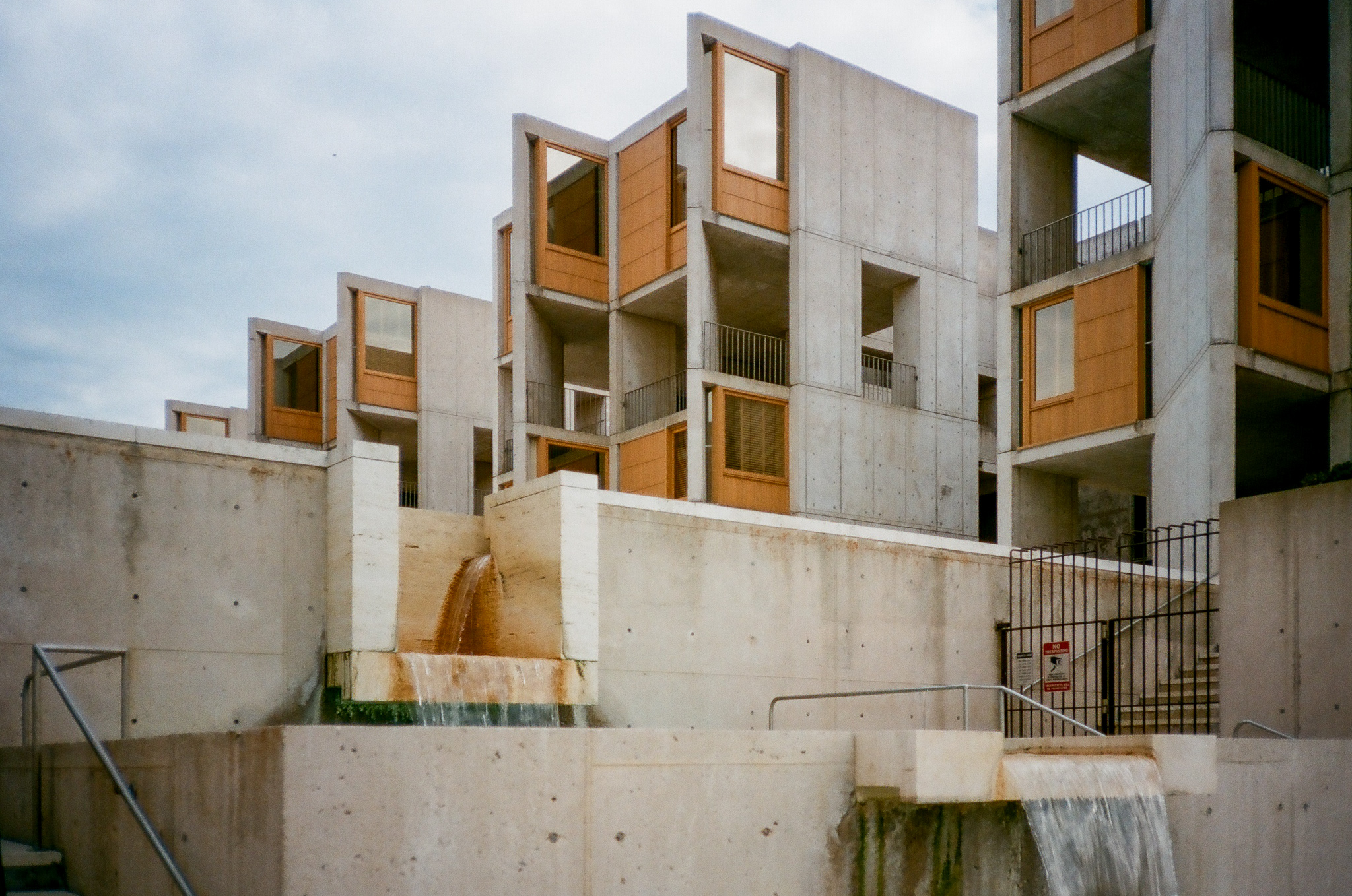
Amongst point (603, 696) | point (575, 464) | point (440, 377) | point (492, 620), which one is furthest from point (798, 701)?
point (440, 377)

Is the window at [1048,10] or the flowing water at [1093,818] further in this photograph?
the window at [1048,10]

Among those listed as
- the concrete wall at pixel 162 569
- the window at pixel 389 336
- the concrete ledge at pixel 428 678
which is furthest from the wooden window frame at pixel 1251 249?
the window at pixel 389 336

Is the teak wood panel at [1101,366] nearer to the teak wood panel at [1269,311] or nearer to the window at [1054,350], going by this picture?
the window at [1054,350]

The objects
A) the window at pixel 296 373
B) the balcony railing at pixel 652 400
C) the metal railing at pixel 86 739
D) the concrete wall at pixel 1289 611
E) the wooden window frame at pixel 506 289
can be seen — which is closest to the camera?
the metal railing at pixel 86 739

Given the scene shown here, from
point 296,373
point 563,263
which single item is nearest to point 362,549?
point 563,263

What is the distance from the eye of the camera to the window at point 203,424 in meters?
49.7

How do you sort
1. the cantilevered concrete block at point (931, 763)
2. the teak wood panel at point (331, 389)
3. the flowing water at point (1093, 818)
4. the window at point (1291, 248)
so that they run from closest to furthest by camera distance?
the cantilevered concrete block at point (931, 763)
the flowing water at point (1093, 818)
the window at point (1291, 248)
the teak wood panel at point (331, 389)

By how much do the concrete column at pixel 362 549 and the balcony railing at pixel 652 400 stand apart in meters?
16.9

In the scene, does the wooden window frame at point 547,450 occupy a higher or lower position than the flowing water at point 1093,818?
higher

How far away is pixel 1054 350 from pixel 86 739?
2090 centimetres

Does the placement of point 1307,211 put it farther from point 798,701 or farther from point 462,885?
point 462,885

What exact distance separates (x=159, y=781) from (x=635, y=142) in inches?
949

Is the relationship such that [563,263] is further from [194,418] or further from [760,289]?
[194,418]

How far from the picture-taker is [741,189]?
27297mm
